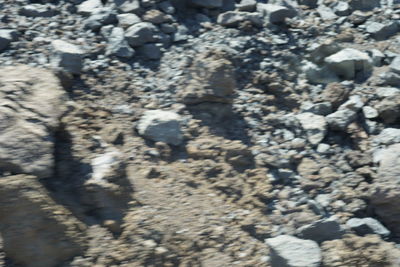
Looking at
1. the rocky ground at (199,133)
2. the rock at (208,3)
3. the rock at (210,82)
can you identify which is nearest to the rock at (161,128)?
the rocky ground at (199,133)

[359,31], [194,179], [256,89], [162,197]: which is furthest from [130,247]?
[359,31]

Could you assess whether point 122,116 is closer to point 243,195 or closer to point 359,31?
point 243,195

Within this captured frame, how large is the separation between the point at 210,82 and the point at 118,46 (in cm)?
68

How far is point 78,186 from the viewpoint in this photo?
305cm

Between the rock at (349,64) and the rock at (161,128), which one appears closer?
the rock at (161,128)

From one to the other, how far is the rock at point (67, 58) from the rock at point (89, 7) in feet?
1.57

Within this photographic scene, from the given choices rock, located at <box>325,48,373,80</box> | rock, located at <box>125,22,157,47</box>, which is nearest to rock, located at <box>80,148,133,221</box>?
rock, located at <box>125,22,157,47</box>

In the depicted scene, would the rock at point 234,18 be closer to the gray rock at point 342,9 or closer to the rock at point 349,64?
the rock at point 349,64

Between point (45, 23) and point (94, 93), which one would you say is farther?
point (45, 23)

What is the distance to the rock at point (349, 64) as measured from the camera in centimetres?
430

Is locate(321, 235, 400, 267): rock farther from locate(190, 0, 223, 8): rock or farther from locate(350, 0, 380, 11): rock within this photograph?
locate(350, 0, 380, 11): rock

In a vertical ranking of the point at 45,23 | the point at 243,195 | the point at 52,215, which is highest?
the point at 45,23

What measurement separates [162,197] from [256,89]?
46.7 inches

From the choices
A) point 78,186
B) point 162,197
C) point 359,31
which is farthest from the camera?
point 359,31
